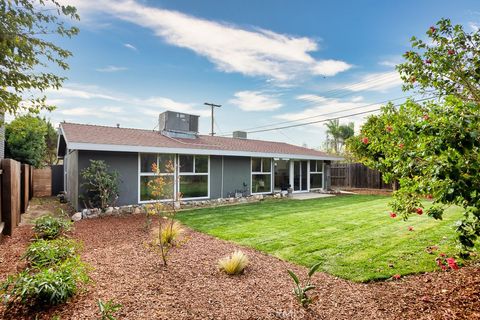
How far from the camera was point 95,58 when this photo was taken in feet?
29.4

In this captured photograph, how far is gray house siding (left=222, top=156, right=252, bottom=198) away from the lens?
1300 centimetres

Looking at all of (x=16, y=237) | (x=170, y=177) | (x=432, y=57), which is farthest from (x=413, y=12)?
(x=16, y=237)

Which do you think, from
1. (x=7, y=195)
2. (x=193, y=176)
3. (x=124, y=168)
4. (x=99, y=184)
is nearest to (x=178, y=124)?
(x=193, y=176)

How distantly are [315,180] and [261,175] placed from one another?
4963 mm

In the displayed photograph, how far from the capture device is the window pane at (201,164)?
39.5 ft

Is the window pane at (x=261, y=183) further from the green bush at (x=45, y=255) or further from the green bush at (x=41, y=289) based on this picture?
the green bush at (x=41, y=289)

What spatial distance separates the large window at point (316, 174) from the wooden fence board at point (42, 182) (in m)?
16.0

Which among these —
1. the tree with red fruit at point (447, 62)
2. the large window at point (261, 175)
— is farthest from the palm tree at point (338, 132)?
the tree with red fruit at point (447, 62)

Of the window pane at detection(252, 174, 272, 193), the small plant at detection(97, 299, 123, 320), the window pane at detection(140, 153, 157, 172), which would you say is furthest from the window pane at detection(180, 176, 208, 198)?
the small plant at detection(97, 299, 123, 320)

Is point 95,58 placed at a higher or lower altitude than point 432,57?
higher

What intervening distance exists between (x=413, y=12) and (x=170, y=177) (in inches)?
362

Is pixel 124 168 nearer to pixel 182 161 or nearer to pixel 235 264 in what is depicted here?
pixel 182 161

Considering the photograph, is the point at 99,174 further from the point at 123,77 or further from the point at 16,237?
the point at 123,77

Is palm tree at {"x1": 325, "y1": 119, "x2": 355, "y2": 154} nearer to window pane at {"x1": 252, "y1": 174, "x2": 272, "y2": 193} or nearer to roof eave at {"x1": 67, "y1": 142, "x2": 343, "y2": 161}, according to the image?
roof eave at {"x1": 67, "y1": 142, "x2": 343, "y2": 161}
